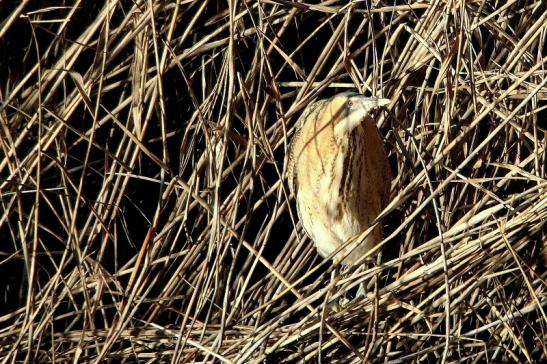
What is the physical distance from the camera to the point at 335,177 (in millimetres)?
2514

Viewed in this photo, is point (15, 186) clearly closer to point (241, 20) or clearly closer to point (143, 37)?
point (143, 37)

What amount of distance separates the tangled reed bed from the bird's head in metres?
0.06

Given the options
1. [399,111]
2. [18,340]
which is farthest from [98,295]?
[399,111]

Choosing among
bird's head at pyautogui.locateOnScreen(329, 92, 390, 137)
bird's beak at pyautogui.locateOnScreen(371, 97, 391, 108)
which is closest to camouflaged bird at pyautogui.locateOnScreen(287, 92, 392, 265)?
bird's head at pyautogui.locateOnScreen(329, 92, 390, 137)

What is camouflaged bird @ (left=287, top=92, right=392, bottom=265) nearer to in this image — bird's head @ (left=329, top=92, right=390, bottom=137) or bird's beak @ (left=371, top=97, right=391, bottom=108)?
bird's head @ (left=329, top=92, right=390, bottom=137)

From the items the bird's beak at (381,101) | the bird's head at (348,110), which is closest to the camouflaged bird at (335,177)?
the bird's head at (348,110)

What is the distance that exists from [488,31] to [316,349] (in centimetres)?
93

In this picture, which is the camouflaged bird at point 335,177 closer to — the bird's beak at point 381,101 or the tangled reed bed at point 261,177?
the tangled reed bed at point 261,177

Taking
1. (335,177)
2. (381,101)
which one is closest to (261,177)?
(335,177)

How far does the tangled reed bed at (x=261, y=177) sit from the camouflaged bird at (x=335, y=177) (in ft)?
0.22

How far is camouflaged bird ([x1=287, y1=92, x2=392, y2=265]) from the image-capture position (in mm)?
2451

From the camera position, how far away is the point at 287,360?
7.54 feet

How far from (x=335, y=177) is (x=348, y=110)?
23 cm

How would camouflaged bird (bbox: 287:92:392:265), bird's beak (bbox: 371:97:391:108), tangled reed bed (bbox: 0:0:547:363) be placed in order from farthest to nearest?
camouflaged bird (bbox: 287:92:392:265) < tangled reed bed (bbox: 0:0:547:363) < bird's beak (bbox: 371:97:391:108)
